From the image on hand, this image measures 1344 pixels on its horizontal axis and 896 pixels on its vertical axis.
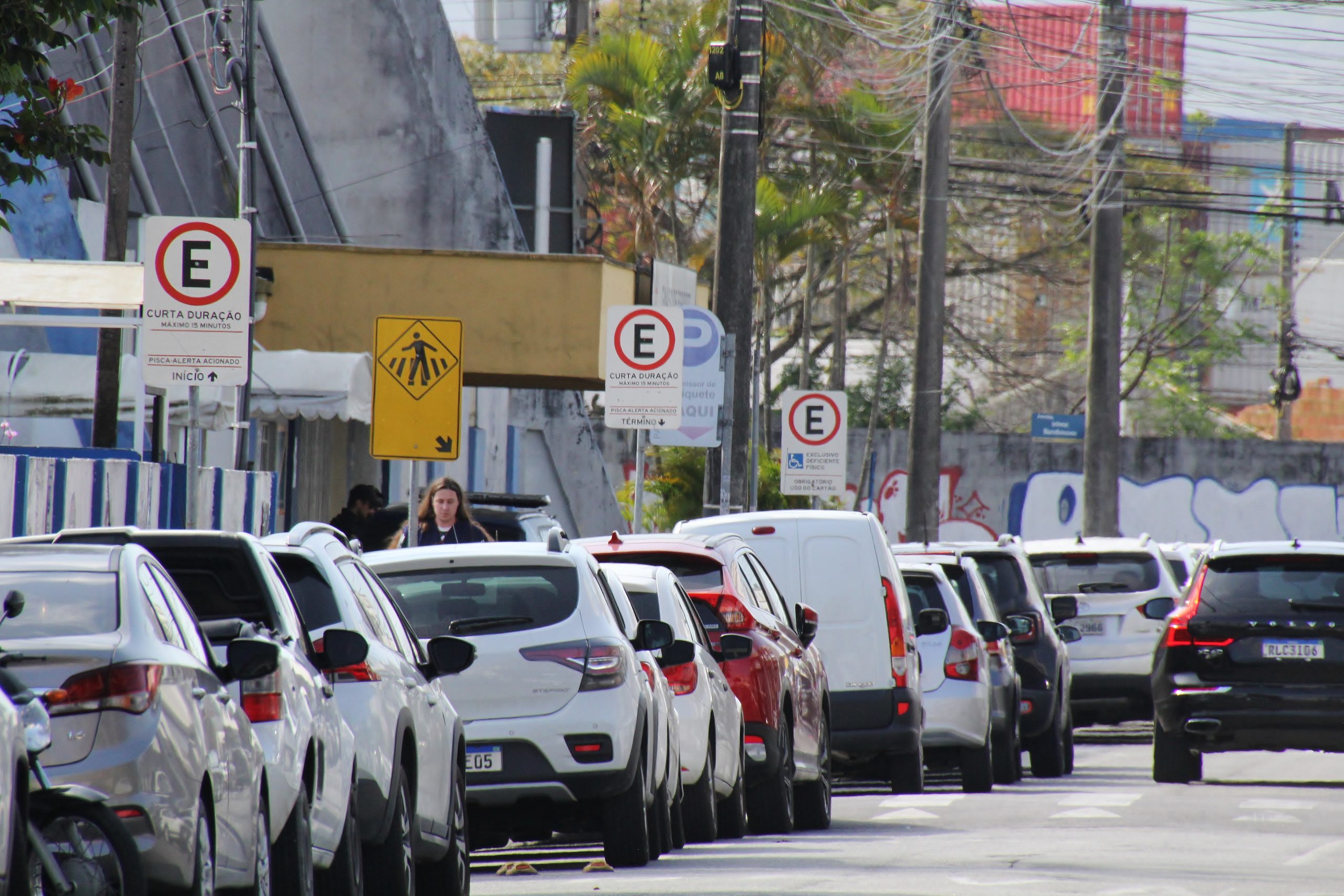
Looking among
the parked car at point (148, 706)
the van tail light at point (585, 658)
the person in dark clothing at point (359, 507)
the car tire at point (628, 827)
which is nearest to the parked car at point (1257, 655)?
the car tire at point (628, 827)

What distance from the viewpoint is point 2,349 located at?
23062 mm

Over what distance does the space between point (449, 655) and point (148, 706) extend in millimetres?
3608

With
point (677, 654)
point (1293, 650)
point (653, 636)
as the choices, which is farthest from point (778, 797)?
point (1293, 650)

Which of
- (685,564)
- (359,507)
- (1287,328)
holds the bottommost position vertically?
(685,564)

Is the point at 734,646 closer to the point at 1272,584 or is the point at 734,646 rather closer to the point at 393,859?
the point at 393,859

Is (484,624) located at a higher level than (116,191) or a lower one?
lower

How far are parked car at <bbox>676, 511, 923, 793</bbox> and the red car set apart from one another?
1.26 m

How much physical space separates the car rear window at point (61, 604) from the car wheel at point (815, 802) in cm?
829

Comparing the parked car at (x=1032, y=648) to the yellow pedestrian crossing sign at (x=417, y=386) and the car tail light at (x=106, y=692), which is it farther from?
the car tail light at (x=106, y=692)

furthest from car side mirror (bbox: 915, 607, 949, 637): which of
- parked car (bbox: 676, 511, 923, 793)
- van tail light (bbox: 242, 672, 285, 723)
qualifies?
van tail light (bbox: 242, 672, 285, 723)

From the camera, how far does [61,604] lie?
6609 millimetres

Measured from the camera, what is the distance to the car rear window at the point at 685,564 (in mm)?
13703

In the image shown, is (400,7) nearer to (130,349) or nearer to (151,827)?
(130,349)

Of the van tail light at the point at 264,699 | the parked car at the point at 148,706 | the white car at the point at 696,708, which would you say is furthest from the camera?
the white car at the point at 696,708
